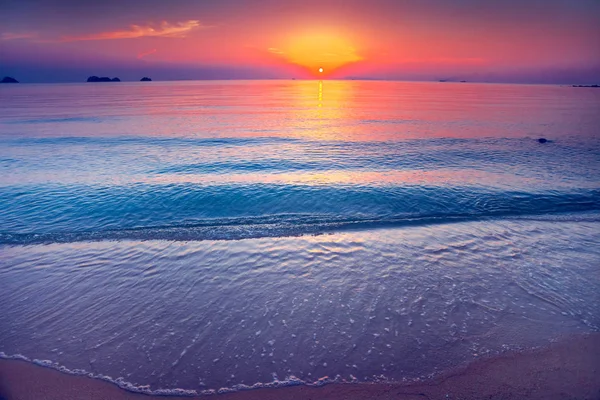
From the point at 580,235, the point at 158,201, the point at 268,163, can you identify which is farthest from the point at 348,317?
the point at 268,163

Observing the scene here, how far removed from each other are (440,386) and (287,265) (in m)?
5.46

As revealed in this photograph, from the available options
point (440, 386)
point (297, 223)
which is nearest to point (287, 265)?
point (297, 223)

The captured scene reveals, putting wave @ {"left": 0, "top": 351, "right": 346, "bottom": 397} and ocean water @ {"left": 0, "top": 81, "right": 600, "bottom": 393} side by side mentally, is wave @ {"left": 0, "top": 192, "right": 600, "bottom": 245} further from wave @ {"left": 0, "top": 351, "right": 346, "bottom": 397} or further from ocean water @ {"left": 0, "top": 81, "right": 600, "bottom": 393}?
wave @ {"left": 0, "top": 351, "right": 346, "bottom": 397}

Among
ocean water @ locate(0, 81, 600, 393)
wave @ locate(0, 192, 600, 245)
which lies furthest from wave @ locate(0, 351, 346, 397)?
wave @ locate(0, 192, 600, 245)

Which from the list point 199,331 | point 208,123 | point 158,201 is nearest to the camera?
point 199,331

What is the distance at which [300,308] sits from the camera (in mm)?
8227

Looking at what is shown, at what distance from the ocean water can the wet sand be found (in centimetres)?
25

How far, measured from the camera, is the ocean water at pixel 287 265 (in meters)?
6.79

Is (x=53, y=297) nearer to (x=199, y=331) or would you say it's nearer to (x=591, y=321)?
(x=199, y=331)

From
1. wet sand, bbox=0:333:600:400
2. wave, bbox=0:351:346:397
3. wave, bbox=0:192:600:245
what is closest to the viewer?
wet sand, bbox=0:333:600:400

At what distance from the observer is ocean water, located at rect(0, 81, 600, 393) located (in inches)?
267

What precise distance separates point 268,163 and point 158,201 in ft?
31.9

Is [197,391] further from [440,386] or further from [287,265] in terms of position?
[287,265]

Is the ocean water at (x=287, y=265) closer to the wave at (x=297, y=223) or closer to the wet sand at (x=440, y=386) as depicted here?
the wave at (x=297, y=223)
